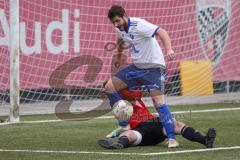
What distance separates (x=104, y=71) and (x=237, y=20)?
3.47 m

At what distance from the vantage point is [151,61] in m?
9.41

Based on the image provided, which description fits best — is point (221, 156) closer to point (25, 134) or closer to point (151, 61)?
point (151, 61)

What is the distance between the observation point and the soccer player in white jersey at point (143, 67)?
30.2 feet

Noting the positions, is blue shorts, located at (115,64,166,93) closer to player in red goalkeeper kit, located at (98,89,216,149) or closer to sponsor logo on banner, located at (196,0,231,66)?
player in red goalkeeper kit, located at (98,89,216,149)

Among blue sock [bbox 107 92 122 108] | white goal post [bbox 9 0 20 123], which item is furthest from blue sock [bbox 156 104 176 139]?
white goal post [bbox 9 0 20 123]

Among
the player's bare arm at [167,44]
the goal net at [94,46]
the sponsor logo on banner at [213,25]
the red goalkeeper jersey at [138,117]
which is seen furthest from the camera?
the sponsor logo on banner at [213,25]

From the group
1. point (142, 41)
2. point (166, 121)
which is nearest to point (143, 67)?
point (142, 41)

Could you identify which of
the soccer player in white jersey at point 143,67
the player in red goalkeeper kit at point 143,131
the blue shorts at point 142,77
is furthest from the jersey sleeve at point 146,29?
the player in red goalkeeper kit at point 143,131

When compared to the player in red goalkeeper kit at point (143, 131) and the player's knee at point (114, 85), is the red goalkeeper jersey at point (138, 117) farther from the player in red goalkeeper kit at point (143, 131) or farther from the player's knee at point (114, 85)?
the player's knee at point (114, 85)

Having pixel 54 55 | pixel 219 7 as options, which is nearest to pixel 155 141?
pixel 54 55

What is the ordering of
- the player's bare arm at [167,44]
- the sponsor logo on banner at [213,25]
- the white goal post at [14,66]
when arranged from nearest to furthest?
1. the player's bare arm at [167,44]
2. the white goal post at [14,66]
3. the sponsor logo on banner at [213,25]

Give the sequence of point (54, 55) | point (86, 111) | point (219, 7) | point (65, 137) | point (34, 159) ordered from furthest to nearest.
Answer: point (219, 7) → point (54, 55) → point (86, 111) → point (65, 137) → point (34, 159)

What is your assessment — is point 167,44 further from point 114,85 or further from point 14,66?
point 14,66

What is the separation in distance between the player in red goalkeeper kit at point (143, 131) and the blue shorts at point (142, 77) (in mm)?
163
